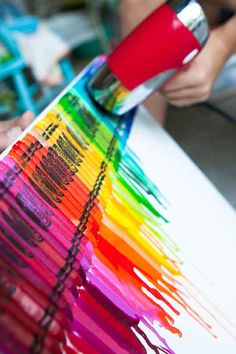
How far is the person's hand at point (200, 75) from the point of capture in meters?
0.61

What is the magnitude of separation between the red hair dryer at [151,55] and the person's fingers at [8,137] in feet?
0.53

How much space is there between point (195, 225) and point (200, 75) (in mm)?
230

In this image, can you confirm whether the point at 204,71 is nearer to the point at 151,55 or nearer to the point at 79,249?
the point at 151,55

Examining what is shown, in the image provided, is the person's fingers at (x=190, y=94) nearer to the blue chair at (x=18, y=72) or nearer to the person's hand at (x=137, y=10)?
the person's hand at (x=137, y=10)

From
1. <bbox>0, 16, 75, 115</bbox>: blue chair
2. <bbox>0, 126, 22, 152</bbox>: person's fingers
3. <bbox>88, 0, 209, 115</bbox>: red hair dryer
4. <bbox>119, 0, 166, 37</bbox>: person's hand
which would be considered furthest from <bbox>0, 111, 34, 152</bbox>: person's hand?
<bbox>0, 16, 75, 115</bbox>: blue chair

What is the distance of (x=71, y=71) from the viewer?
151 cm

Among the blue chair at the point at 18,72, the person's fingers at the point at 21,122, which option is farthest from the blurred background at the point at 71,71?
the person's fingers at the point at 21,122

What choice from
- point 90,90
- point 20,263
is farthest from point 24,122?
point 20,263

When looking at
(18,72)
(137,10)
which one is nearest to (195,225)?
(137,10)

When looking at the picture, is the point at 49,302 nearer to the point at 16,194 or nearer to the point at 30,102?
the point at 16,194

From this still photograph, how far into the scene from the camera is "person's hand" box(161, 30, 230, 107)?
61 cm

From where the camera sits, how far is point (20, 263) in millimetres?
317

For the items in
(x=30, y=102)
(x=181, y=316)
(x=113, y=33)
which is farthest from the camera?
(x=113, y=33)

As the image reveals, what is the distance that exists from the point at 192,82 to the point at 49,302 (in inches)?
16.1
